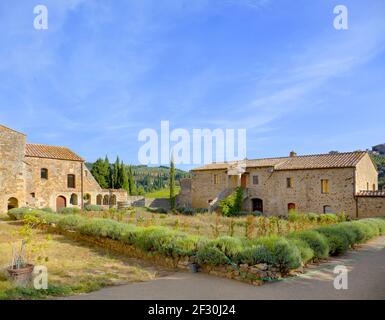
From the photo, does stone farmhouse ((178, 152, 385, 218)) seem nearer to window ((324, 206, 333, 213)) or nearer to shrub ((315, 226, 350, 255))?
window ((324, 206, 333, 213))

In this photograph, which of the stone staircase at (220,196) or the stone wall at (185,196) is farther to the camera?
the stone wall at (185,196)

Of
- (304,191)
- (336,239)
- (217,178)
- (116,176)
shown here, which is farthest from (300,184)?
(116,176)

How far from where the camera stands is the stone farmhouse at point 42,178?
76.1 ft

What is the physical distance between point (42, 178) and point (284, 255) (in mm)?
25210

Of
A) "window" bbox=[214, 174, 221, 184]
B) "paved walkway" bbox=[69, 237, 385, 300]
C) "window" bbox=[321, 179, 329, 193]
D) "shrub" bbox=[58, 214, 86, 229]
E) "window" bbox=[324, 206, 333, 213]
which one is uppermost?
"window" bbox=[214, 174, 221, 184]

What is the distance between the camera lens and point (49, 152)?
28.2 metres

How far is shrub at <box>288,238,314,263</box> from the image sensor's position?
791 cm

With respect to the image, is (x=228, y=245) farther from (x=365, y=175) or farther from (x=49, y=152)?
(x=49, y=152)

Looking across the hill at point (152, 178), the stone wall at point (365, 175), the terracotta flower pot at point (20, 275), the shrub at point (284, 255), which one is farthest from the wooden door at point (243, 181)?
the hill at point (152, 178)

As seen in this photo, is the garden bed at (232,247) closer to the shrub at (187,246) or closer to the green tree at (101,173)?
the shrub at (187,246)

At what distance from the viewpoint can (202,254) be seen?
25.4ft

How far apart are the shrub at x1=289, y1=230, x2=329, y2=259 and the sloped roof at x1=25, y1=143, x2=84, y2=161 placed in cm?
2417

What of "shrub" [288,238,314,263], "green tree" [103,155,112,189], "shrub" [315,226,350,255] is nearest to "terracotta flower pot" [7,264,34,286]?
"shrub" [288,238,314,263]
